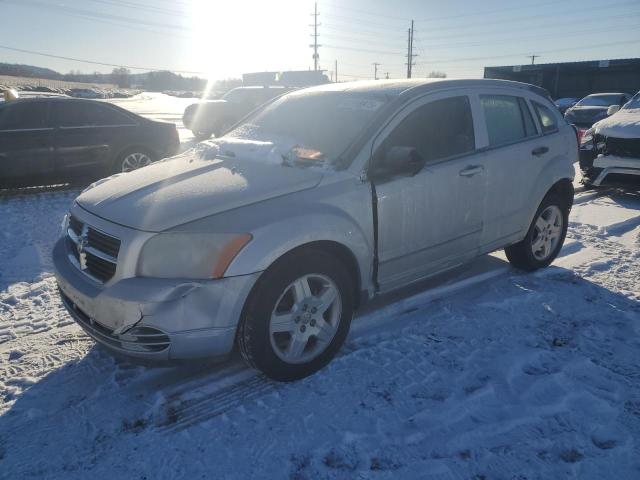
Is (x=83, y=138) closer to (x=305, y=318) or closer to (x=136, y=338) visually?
(x=136, y=338)

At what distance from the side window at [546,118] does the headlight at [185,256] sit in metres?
3.38

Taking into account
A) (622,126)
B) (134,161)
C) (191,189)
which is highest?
(622,126)

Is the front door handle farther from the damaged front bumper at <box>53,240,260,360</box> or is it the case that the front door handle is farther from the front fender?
the damaged front bumper at <box>53,240,260,360</box>

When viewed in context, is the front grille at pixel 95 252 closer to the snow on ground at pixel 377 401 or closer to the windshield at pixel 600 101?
the snow on ground at pixel 377 401

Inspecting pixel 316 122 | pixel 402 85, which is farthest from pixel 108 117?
pixel 402 85

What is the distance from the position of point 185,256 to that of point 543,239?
3.56m

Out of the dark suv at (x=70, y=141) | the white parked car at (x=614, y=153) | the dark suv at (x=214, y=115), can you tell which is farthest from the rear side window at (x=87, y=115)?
the white parked car at (x=614, y=153)

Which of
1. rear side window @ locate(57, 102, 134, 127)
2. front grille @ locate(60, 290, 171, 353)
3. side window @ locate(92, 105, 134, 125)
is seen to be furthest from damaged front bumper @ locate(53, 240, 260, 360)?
side window @ locate(92, 105, 134, 125)

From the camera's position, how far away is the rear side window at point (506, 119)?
4.06 m

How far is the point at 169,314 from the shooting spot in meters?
2.49

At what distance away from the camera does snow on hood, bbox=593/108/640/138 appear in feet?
24.1

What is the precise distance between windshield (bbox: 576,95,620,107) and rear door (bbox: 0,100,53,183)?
2222 cm

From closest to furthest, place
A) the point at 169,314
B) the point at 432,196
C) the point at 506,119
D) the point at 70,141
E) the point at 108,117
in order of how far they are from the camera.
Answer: the point at 169,314 < the point at 432,196 < the point at 506,119 < the point at 70,141 < the point at 108,117

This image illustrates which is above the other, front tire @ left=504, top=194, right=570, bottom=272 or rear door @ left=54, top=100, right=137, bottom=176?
rear door @ left=54, top=100, right=137, bottom=176
